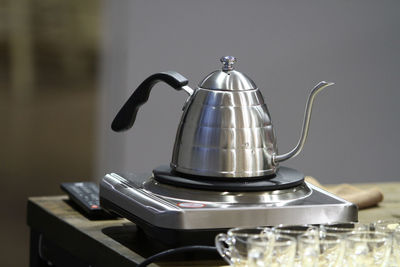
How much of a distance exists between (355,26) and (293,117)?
43cm

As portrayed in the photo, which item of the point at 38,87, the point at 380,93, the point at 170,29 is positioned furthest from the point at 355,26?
the point at 38,87

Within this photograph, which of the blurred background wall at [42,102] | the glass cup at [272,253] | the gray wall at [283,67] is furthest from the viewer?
the blurred background wall at [42,102]

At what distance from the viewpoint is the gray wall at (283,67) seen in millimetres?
3035

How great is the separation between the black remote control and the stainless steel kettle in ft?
0.66

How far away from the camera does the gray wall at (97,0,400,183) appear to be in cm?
304

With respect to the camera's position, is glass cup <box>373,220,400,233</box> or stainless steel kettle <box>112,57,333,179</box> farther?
stainless steel kettle <box>112,57,333,179</box>

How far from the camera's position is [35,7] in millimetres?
8578

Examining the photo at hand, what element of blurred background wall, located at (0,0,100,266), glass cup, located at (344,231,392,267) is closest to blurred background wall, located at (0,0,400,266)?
blurred background wall, located at (0,0,100,266)

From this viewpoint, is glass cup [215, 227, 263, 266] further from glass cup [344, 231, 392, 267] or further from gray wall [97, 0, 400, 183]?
gray wall [97, 0, 400, 183]

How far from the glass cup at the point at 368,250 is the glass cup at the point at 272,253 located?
7 cm

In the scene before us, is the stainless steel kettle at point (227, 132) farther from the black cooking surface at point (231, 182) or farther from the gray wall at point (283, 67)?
the gray wall at point (283, 67)

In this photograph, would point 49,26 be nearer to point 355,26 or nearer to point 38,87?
point 38,87

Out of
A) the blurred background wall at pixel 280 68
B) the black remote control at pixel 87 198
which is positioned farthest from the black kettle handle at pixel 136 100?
the blurred background wall at pixel 280 68

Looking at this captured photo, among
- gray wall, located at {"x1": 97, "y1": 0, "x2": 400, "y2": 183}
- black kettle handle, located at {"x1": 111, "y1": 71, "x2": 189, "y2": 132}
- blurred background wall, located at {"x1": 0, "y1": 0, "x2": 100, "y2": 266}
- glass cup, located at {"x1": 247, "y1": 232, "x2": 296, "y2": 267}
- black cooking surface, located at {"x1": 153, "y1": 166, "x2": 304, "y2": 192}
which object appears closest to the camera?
glass cup, located at {"x1": 247, "y1": 232, "x2": 296, "y2": 267}
